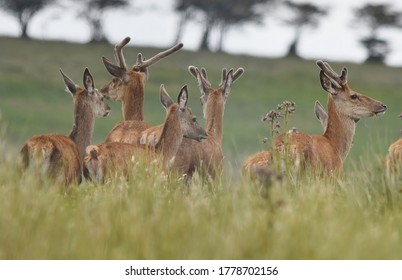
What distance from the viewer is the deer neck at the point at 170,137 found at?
9805 mm

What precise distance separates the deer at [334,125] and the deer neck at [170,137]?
1.89ft

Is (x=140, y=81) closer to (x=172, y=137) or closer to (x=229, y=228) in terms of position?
(x=172, y=137)

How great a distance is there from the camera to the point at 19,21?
44.2m

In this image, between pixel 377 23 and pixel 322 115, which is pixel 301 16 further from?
pixel 322 115

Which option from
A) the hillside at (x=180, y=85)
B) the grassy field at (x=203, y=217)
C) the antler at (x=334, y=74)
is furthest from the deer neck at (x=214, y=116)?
the hillside at (x=180, y=85)

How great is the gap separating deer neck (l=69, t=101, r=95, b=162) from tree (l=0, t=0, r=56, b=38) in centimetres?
3393

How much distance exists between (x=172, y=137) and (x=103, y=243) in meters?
3.44

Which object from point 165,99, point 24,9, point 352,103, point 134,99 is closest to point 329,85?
point 352,103

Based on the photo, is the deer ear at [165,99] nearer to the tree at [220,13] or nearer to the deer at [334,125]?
the deer at [334,125]

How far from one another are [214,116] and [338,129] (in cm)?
107

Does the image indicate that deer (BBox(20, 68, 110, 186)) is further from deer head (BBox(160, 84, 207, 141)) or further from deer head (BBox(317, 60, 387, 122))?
deer head (BBox(317, 60, 387, 122))

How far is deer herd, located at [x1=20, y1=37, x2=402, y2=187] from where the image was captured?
8977 mm

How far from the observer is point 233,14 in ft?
155

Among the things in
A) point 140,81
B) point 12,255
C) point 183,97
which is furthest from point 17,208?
point 140,81
